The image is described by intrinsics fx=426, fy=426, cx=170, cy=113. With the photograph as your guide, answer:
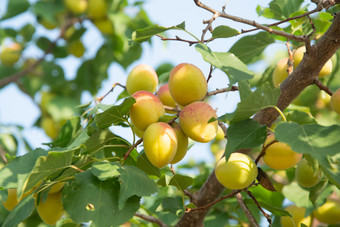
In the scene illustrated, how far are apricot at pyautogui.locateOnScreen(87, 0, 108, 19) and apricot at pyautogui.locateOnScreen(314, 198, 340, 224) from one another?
165 cm

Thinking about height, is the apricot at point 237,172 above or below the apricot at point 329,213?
above

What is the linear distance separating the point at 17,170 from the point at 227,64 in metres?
0.46

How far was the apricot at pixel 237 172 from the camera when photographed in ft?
2.75

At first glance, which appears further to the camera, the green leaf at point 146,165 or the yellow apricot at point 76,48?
the yellow apricot at point 76,48

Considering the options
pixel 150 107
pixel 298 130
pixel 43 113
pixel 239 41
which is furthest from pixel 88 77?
pixel 298 130

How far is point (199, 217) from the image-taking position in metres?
1.10

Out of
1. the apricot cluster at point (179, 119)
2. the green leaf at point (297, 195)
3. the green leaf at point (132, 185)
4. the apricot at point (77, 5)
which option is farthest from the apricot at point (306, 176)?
the apricot at point (77, 5)

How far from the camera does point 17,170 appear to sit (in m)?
0.83

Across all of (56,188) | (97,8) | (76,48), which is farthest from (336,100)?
(76,48)

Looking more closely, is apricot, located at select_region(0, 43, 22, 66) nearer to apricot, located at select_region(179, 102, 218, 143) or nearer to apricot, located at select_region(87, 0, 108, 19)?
apricot, located at select_region(87, 0, 108, 19)

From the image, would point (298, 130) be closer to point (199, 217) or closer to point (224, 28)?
point (224, 28)

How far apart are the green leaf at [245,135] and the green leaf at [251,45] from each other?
42 cm

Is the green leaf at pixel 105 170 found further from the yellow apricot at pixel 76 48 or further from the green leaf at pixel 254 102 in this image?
the yellow apricot at pixel 76 48

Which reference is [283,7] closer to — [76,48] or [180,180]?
[180,180]
